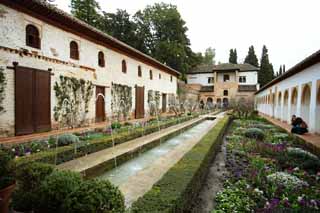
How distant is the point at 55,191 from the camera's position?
229cm

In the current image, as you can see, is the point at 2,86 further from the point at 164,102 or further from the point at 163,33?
the point at 163,33

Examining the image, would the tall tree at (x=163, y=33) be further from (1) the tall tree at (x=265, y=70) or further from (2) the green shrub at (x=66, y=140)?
(2) the green shrub at (x=66, y=140)

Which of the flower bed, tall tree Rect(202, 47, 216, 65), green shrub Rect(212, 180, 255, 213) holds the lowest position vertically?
green shrub Rect(212, 180, 255, 213)

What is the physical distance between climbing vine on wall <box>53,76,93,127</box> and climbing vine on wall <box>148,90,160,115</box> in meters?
7.96

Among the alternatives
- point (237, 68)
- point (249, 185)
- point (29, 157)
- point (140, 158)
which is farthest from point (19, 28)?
point (237, 68)

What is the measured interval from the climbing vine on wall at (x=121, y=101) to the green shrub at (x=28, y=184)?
426 inches

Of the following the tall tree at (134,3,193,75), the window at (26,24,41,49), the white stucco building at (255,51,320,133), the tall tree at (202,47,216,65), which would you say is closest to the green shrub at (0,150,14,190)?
the window at (26,24,41,49)

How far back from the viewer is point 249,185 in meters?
4.38

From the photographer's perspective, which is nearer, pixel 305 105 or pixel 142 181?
pixel 142 181

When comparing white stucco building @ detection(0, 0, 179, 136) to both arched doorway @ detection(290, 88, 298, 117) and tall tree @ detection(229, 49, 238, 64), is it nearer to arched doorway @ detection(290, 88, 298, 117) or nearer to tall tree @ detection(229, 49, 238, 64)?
arched doorway @ detection(290, 88, 298, 117)

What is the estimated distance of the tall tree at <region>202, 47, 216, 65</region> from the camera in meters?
64.2

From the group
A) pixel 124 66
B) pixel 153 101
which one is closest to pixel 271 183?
pixel 124 66

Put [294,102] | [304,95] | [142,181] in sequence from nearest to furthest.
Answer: [142,181] < [304,95] < [294,102]

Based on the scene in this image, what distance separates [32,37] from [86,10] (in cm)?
2120
